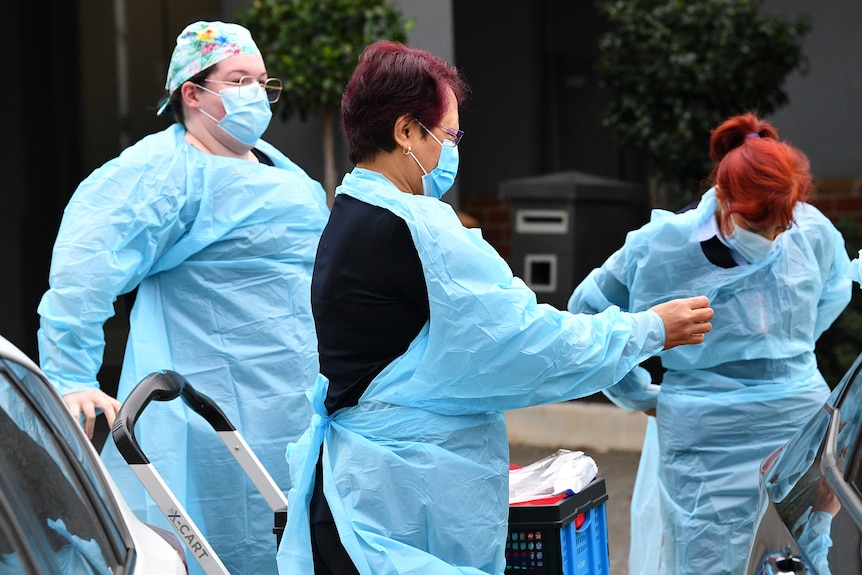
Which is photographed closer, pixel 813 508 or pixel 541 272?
pixel 813 508

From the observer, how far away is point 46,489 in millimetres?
2207

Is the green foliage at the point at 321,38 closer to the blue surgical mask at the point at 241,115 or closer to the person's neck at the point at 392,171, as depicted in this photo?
the blue surgical mask at the point at 241,115

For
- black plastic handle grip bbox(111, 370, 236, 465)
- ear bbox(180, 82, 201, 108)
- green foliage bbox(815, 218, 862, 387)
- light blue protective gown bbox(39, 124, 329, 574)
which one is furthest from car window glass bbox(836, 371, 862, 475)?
green foliage bbox(815, 218, 862, 387)

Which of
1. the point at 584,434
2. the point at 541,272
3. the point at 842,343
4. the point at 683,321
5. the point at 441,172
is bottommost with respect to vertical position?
the point at 584,434

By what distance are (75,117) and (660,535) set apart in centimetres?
673

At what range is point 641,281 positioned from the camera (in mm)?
3777

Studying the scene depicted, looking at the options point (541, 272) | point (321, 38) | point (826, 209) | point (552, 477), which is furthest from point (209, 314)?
point (826, 209)

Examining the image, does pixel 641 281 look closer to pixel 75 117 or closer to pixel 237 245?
pixel 237 245

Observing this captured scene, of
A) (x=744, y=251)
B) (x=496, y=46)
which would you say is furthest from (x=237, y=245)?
(x=496, y=46)

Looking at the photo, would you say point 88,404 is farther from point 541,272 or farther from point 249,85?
point 541,272

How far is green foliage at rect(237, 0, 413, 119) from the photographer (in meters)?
6.94

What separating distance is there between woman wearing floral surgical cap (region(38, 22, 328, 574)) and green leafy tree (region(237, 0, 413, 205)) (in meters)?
3.13

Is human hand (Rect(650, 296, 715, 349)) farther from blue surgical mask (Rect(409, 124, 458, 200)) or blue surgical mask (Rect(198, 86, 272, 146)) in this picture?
blue surgical mask (Rect(198, 86, 272, 146))

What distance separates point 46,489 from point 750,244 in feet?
7.07
